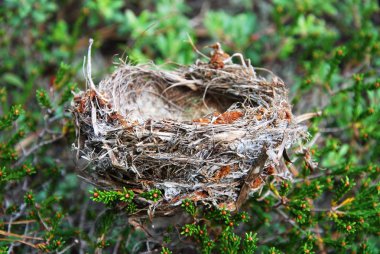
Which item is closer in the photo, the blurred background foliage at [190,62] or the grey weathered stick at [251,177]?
the grey weathered stick at [251,177]

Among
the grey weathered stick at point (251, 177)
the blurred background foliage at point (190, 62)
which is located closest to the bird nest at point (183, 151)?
the grey weathered stick at point (251, 177)

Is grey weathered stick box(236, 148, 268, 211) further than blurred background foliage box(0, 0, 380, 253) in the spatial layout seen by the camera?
No

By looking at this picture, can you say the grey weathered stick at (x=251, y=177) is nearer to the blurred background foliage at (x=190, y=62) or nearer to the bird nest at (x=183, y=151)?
the bird nest at (x=183, y=151)

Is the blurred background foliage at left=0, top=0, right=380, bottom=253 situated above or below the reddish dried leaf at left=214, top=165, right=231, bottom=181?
below

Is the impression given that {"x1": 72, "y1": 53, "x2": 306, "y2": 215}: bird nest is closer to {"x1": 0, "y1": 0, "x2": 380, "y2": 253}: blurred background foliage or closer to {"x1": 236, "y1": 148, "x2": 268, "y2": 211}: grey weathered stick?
{"x1": 236, "y1": 148, "x2": 268, "y2": 211}: grey weathered stick

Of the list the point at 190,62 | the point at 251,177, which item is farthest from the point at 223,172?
the point at 190,62

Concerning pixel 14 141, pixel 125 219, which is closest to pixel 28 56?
pixel 14 141

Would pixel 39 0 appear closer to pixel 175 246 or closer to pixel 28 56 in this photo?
pixel 28 56

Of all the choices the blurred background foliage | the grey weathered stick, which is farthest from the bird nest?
the blurred background foliage

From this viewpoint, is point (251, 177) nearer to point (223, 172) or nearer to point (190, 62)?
point (223, 172)
